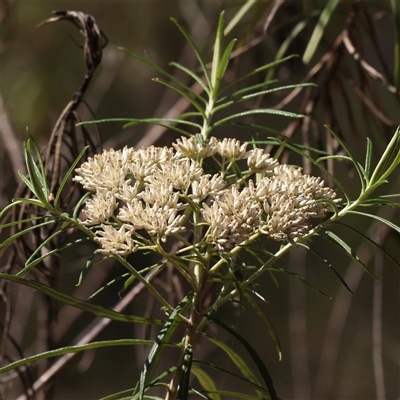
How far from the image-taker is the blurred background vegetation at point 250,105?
4.58 ft

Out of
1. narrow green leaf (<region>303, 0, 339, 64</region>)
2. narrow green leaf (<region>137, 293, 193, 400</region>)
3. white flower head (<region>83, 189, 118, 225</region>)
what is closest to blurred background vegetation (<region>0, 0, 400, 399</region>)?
narrow green leaf (<region>303, 0, 339, 64</region>)

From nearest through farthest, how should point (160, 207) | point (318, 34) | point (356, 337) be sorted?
point (160, 207)
point (318, 34)
point (356, 337)

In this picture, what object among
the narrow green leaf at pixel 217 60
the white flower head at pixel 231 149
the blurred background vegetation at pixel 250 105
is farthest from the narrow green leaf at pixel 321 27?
the white flower head at pixel 231 149

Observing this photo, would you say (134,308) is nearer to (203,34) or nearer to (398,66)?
(203,34)

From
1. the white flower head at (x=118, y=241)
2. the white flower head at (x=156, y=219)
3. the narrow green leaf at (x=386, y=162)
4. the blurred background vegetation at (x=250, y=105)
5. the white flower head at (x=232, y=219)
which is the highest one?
the narrow green leaf at (x=386, y=162)

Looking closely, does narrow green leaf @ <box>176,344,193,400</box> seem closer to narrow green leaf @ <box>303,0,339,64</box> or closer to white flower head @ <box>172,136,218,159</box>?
white flower head @ <box>172,136,218,159</box>

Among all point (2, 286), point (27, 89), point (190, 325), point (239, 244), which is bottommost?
point (27, 89)

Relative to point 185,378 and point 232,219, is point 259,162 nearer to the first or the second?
point 232,219

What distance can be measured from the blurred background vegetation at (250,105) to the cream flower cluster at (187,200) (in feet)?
0.38

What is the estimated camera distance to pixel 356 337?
428 centimetres

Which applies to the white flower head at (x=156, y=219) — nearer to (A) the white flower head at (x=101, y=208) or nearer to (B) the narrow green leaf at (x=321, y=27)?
(A) the white flower head at (x=101, y=208)

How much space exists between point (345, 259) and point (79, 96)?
→ 3.36m

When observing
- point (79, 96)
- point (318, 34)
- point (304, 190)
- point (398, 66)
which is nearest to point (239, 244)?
point (304, 190)

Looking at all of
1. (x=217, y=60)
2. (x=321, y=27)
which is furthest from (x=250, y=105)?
(x=217, y=60)
